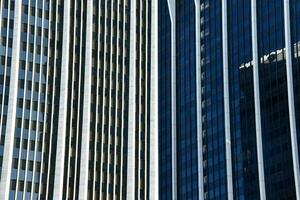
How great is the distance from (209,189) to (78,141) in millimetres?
78408

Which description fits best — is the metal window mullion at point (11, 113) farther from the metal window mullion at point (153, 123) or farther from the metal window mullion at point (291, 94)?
the metal window mullion at point (291, 94)

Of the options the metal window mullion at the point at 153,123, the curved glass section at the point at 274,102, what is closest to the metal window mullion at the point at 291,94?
the curved glass section at the point at 274,102

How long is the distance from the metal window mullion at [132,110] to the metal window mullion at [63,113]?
9.32 metres

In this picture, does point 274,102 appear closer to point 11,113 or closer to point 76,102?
point 76,102

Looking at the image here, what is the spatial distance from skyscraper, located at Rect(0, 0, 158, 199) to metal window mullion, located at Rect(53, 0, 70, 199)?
5.3 inches

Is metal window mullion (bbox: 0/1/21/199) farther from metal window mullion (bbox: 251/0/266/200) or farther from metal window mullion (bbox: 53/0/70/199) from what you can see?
metal window mullion (bbox: 251/0/266/200)

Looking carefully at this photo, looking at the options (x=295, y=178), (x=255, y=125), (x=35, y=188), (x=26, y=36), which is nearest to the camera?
(x=35, y=188)

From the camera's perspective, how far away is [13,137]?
115625mm

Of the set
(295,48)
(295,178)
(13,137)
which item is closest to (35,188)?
(13,137)

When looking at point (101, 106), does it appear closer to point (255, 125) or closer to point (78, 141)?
point (78, 141)

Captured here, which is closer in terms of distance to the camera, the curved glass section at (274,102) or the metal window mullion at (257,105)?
the curved glass section at (274,102)

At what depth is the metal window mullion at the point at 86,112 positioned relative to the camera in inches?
4601

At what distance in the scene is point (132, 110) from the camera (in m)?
126

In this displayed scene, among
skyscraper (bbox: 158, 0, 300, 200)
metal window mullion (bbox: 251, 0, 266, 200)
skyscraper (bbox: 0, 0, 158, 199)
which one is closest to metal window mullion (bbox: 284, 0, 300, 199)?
skyscraper (bbox: 158, 0, 300, 200)
